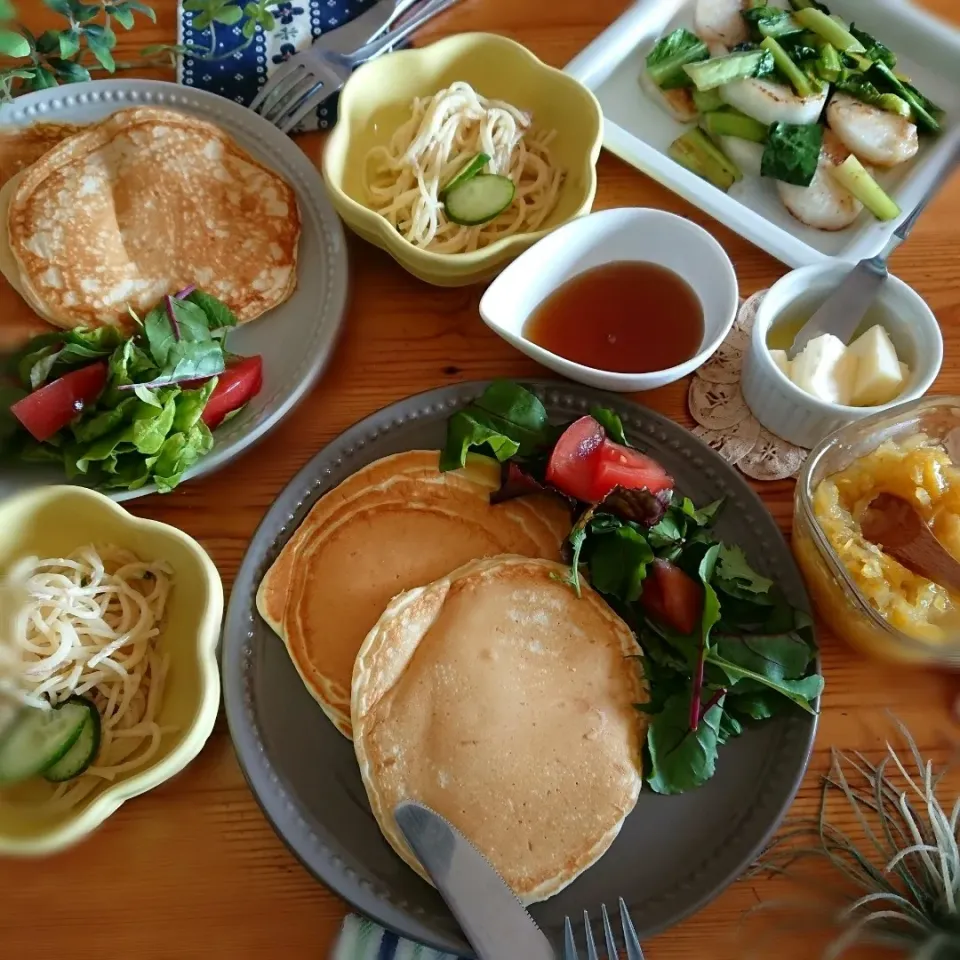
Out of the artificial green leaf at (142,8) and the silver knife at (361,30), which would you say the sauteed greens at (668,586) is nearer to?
the silver knife at (361,30)

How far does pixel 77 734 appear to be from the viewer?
1120mm

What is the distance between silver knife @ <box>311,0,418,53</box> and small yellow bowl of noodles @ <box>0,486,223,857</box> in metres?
1.00

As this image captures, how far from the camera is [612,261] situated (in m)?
1.47

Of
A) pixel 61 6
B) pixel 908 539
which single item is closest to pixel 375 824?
pixel 908 539

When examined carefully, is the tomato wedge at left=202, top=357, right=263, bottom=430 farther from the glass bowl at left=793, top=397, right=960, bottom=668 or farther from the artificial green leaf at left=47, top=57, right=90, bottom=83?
the glass bowl at left=793, top=397, right=960, bottom=668

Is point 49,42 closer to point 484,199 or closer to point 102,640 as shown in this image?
point 484,199

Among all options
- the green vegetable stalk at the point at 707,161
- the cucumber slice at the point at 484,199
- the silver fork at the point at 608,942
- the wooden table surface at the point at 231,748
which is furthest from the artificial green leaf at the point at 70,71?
the silver fork at the point at 608,942

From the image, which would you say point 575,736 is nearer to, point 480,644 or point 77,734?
point 480,644

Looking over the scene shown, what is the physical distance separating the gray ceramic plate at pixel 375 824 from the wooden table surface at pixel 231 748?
10cm

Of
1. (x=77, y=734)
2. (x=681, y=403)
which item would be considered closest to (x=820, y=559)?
(x=681, y=403)

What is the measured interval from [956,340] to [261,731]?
4.35 ft

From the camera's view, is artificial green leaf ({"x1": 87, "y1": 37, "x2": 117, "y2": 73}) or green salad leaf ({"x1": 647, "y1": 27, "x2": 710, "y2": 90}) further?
green salad leaf ({"x1": 647, "y1": 27, "x2": 710, "y2": 90})

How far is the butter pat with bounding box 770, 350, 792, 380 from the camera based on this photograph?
132cm

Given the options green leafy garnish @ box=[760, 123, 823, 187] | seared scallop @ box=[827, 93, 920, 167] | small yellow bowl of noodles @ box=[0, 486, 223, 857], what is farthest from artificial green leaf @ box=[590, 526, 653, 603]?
seared scallop @ box=[827, 93, 920, 167]
